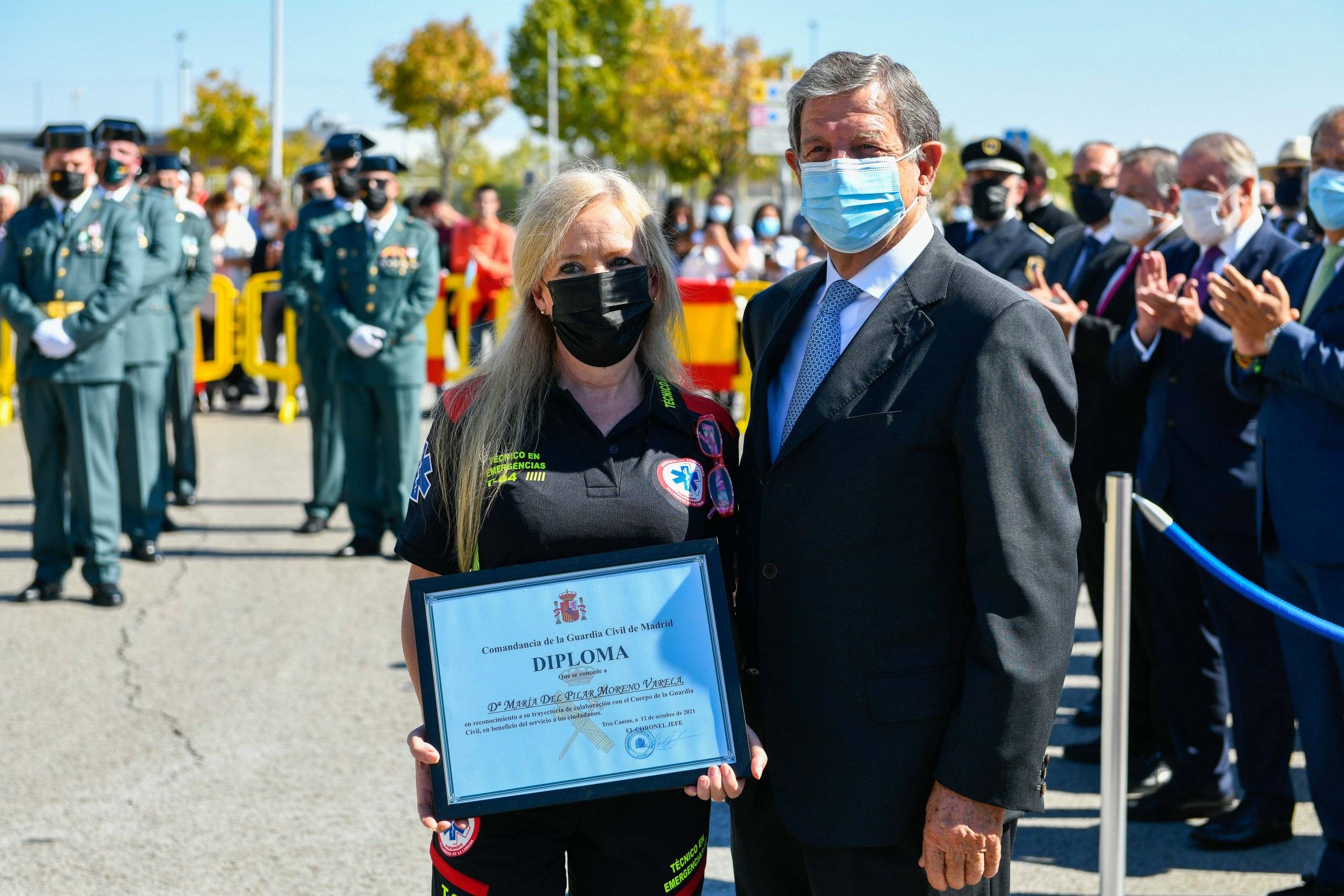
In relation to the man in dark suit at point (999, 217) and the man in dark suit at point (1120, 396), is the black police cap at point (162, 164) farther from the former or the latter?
the man in dark suit at point (1120, 396)

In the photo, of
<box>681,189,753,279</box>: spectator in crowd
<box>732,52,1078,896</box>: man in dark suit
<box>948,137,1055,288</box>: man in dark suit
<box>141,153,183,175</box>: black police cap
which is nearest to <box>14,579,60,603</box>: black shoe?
<box>141,153,183,175</box>: black police cap

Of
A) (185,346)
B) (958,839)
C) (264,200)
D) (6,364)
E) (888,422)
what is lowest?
(6,364)

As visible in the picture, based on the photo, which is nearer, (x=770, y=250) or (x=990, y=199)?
(x=990, y=199)

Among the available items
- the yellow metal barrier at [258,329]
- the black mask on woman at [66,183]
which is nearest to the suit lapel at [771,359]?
the black mask on woman at [66,183]

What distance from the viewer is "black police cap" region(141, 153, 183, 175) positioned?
34.4 feet

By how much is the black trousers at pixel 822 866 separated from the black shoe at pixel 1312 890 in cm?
189

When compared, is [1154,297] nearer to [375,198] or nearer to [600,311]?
[600,311]

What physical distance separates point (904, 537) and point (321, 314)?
7.23m

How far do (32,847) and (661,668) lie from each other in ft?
9.76

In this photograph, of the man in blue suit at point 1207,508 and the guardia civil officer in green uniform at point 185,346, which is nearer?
the man in blue suit at point 1207,508

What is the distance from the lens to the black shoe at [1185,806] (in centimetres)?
470

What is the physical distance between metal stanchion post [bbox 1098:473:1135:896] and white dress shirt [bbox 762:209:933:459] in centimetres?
130

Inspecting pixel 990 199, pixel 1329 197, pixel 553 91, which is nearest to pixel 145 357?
pixel 990 199
